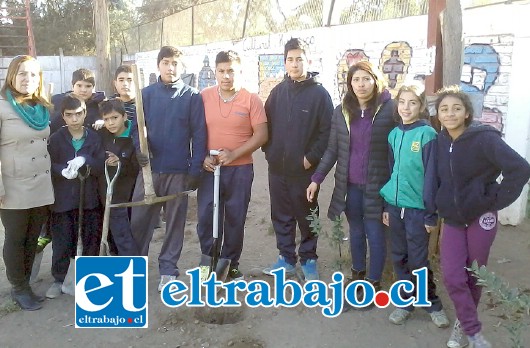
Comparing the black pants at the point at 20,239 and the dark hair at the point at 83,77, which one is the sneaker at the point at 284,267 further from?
the dark hair at the point at 83,77

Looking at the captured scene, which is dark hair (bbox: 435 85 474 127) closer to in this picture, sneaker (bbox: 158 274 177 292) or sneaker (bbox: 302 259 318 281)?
sneaker (bbox: 302 259 318 281)

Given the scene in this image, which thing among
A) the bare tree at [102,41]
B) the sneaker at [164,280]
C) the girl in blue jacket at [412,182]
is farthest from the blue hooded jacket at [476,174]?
the bare tree at [102,41]

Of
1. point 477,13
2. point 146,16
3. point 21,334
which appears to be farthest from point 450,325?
point 146,16

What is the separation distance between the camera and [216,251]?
12.7 ft

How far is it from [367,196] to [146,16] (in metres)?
25.0

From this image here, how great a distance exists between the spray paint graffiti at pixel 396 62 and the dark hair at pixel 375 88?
154 inches

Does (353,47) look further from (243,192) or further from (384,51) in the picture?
(243,192)

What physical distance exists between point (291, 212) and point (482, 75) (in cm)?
297

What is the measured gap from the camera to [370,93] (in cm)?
334

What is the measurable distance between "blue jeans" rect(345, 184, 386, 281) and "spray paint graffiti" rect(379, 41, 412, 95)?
13.2 ft

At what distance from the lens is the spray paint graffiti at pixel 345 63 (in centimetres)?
778

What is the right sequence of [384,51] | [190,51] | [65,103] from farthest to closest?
[190,51], [384,51], [65,103]

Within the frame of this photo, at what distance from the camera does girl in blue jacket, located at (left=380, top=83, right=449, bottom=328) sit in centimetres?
307

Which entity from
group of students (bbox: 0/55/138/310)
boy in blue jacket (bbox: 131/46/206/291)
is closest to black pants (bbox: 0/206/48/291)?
group of students (bbox: 0/55/138/310)
